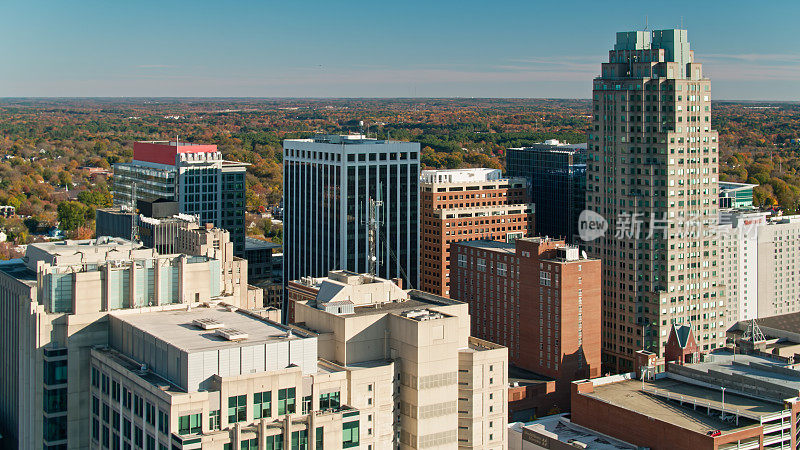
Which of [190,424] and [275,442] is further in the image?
[275,442]

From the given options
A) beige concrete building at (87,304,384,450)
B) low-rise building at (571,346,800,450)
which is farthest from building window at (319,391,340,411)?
low-rise building at (571,346,800,450)

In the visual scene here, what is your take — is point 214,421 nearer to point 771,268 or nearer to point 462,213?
point 462,213

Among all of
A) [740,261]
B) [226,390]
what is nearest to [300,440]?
[226,390]

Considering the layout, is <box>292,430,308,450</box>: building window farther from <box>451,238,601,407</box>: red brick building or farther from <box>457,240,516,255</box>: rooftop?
<box>457,240,516,255</box>: rooftop

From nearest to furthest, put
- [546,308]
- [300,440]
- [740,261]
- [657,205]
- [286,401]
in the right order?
[300,440], [286,401], [546,308], [657,205], [740,261]

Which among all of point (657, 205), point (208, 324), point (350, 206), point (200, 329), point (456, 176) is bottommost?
point (200, 329)

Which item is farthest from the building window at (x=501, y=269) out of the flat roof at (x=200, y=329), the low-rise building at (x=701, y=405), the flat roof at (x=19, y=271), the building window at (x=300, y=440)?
the building window at (x=300, y=440)

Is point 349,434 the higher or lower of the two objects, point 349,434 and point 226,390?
the lower

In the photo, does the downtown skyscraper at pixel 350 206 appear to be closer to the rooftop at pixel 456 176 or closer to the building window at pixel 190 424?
the rooftop at pixel 456 176
